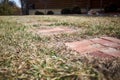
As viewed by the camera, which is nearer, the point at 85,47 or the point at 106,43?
the point at 85,47

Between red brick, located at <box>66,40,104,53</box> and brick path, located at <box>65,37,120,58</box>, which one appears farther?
red brick, located at <box>66,40,104,53</box>

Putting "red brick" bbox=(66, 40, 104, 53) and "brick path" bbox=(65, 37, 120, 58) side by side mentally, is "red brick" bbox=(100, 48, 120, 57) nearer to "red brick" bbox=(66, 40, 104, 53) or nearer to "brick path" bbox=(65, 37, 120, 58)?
"brick path" bbox=(65, 37, 120, 58)

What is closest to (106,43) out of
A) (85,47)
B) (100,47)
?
(100,47)

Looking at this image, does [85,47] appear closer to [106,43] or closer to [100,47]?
[100,47]

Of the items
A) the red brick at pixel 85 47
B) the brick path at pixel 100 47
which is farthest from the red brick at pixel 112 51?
the red brick at pixel 85 47

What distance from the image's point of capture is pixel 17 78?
4.43ft

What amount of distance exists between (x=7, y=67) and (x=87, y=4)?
2011 centimetres

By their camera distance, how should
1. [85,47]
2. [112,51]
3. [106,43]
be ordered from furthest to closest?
[106,43] → [85,47] → [112,51]

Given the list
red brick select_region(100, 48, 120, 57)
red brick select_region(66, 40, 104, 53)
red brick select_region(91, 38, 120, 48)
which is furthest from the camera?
red brick select_region(91, 38, 120, 48)

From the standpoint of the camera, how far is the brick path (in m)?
1.85

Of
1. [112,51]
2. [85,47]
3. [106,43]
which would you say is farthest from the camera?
[106,43]

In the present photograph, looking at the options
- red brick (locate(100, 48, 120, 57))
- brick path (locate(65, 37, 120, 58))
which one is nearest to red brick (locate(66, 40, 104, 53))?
brick path (locate(65, 37, 120, 58))

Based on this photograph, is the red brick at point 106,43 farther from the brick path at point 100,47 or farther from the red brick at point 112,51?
the red brick at point 112,51

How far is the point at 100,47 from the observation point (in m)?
2.14
